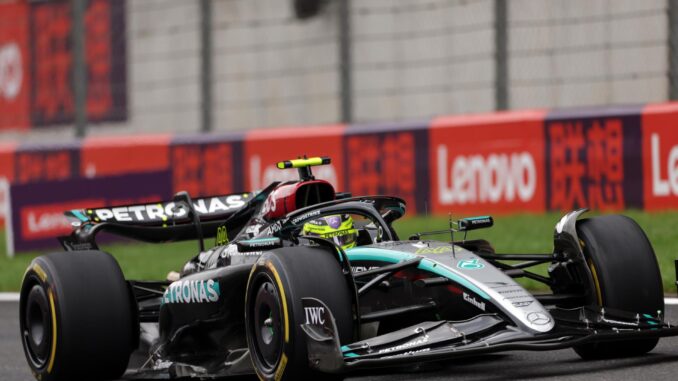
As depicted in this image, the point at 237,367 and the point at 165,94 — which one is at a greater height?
the point at 165,94

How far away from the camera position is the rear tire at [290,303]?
248 inches

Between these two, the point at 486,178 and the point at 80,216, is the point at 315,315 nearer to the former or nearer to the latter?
the point at 80,216

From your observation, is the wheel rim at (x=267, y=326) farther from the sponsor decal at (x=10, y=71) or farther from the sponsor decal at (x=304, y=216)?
the sponsor decal at (x=10, y=71)

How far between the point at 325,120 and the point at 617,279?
12.1 m

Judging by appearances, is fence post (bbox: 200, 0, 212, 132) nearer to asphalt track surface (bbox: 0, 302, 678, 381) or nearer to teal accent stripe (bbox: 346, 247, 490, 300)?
asphalt track surface (bbox: 0, 302, 678, 381)

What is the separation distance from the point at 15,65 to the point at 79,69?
3063 mm

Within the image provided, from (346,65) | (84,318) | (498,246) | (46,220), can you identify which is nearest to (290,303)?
(84,318)

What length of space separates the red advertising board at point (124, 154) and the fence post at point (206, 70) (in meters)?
0.80

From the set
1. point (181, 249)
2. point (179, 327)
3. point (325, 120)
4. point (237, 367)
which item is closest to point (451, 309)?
point (237, 367)

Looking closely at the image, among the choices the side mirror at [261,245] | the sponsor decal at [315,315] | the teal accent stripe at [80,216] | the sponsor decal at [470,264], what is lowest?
the sponsor decal at [315,315]

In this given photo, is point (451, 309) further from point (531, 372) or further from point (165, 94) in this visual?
point (165, 94)

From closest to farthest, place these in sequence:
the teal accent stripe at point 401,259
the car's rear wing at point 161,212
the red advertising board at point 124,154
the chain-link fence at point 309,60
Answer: the teal accent stripe at point 401,259, the car's rear wing at point 161,212, the chain-link fence at point 309,60, the red advertising board at point 124,154

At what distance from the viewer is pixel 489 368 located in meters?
7.09

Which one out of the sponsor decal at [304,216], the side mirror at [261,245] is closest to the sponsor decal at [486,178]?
the sponsor decal at [304,216]
